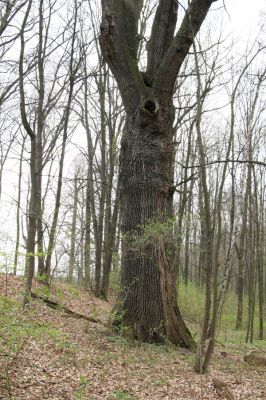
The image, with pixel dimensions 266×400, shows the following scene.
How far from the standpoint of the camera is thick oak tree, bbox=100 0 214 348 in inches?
345

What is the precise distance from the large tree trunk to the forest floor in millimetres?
494

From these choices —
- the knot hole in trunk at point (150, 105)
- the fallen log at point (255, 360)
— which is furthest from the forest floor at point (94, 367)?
the knot hole in trunk at point (150, 105)

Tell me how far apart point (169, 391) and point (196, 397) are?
373 mm

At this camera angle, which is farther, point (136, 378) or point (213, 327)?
point (213, 327)

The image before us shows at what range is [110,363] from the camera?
714 cm

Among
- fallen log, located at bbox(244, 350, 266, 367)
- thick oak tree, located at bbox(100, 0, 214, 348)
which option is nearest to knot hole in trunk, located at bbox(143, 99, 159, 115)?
thick oak tree, located at bbox(100, 0, 214, 348)

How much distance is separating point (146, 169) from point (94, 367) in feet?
13.0

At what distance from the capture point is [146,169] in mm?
9062

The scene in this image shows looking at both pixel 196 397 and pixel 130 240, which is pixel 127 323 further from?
pixel 196 397

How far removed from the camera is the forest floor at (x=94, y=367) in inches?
185

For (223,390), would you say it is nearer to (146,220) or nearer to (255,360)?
(255,360)

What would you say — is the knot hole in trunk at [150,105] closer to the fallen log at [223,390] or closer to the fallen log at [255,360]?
the fallen log at [223,390]

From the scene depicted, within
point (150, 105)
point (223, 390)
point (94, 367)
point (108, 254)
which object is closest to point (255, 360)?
point (223, 390)

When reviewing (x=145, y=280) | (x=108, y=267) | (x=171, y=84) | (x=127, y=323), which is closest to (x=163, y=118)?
(x=171, y=84)
